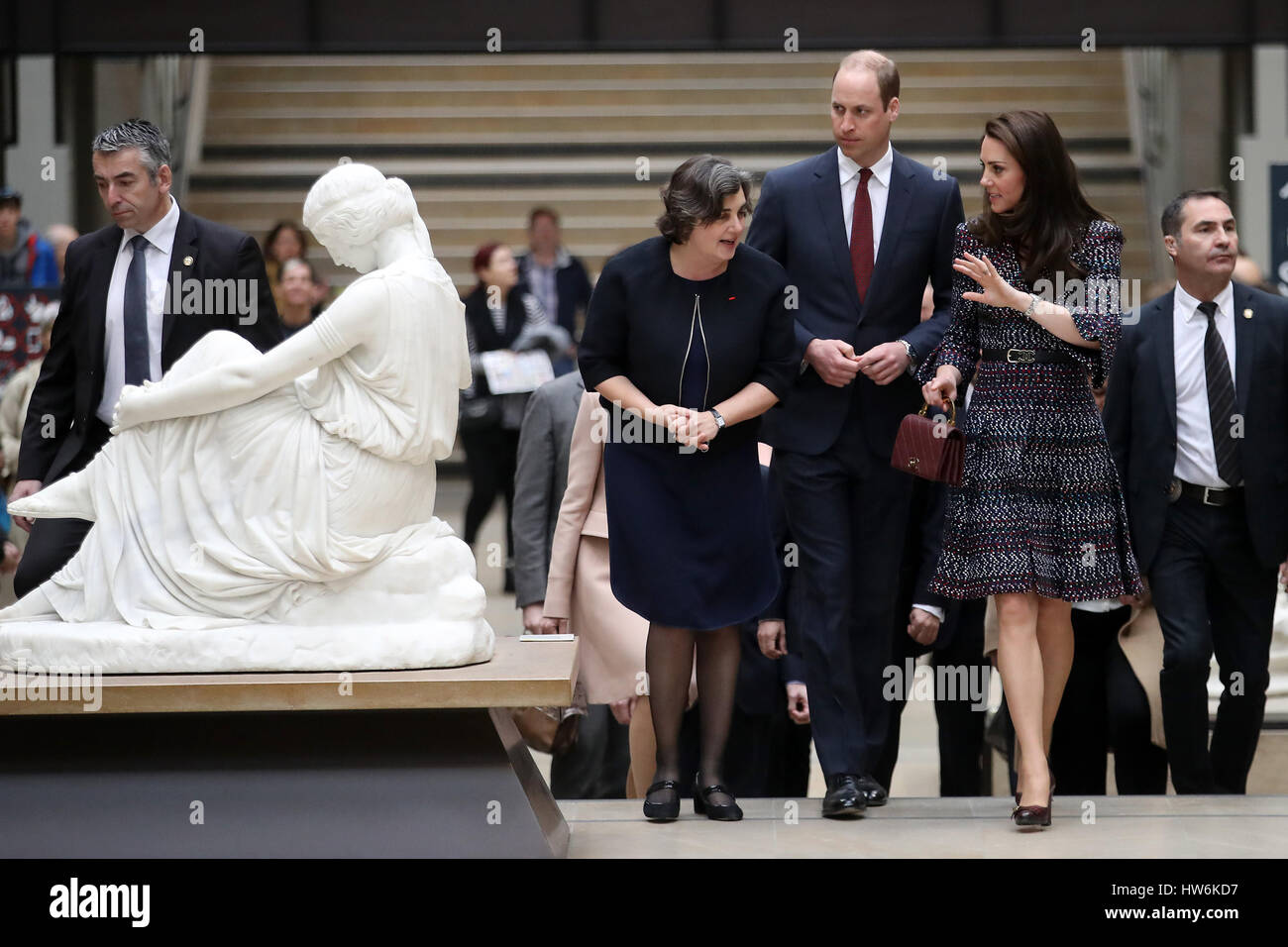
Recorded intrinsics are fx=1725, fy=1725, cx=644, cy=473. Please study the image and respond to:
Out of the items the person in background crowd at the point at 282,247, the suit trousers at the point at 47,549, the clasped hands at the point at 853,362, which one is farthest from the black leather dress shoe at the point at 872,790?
the person in background crowd at the point at 282,247

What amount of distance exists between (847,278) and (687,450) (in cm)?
73

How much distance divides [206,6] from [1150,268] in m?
7.78

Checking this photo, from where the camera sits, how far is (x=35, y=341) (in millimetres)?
8352

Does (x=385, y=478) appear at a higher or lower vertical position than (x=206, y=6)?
lower

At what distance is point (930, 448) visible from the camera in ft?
15.2

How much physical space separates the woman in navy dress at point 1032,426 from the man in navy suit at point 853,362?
0.82 feet

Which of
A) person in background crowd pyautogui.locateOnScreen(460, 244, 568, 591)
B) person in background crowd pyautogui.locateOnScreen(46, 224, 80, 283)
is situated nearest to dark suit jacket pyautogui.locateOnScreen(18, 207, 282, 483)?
person in background crowd pyautogui.locateOnScreen(460, 244, 568, 591)

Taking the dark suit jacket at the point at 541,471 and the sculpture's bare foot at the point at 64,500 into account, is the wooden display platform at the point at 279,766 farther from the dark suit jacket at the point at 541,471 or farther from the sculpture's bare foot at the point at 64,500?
the dark suit jacket at the point at 541,471

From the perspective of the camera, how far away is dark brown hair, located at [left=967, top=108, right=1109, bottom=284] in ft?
15.3

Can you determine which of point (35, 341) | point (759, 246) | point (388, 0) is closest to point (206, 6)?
point (388, 0)

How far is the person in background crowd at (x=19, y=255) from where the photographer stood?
1005cm

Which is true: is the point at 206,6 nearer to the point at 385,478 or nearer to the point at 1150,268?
the point at 385,478

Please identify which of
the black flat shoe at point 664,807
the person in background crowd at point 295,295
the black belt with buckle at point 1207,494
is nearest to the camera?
the black flat shoe at point 664,807

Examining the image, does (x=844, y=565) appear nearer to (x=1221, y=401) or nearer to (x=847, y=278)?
(x=847, y=278)
